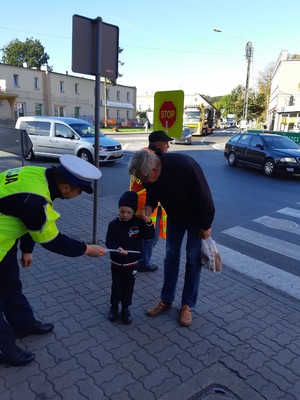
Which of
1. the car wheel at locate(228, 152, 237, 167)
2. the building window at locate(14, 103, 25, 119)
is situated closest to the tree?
the building window at locate(14, 103, 25, 119)

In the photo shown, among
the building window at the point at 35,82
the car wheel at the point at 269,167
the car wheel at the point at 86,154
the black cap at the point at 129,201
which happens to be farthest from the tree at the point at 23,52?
the black cap at the point at 129,201

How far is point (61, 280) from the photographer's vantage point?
12.8 feet

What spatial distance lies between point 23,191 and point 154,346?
1.75 metres

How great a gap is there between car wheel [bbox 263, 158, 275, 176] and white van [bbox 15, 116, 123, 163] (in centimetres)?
597

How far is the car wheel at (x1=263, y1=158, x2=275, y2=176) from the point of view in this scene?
40.0ft

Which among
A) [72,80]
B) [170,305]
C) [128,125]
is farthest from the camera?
[128,125]

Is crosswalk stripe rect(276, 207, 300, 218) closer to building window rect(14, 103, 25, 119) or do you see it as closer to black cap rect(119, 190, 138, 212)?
black cap rect(119, 190, 138, 212)

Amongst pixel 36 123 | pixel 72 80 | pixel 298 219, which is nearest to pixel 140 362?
pixel 298 219

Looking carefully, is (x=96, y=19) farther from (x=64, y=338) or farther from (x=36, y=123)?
(x=36, y=123)

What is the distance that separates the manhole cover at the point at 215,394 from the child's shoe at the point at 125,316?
3.17 ft

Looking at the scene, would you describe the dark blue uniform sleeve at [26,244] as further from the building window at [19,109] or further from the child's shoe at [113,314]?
the building window at [19,109]

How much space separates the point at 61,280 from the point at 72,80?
51.0 meters

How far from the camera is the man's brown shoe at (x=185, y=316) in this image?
3.14 meters

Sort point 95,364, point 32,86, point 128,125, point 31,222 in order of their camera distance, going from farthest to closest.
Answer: point 128,125 < point 32,86 < point 95,364 < point 31,222
